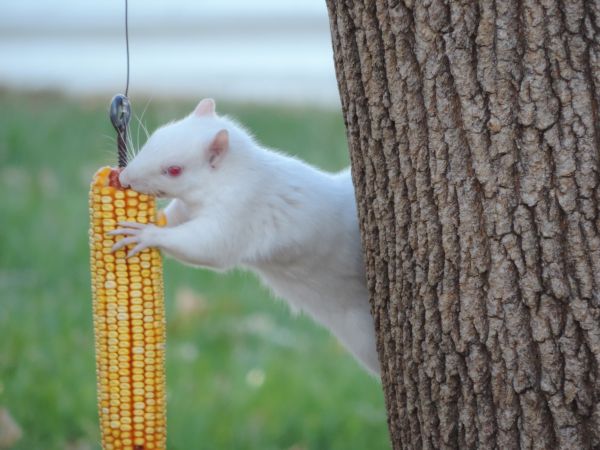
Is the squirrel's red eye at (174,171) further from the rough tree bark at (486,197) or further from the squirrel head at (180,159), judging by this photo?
the rough tree bark at (486,197)

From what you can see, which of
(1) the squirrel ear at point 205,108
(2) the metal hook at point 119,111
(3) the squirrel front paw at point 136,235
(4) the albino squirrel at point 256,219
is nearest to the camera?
(2) the metal hook at point 119,111

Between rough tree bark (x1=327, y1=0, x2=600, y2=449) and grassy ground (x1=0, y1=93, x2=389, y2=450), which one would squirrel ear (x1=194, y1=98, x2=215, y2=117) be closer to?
rough tree bark (x1=327, y1=0, x2=600, y2=449)

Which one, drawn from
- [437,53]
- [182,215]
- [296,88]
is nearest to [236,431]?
[182,215]

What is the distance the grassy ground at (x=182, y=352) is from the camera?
13.1 ft

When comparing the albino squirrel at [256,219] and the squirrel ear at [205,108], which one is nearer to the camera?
the albino squirrel at [256,219]

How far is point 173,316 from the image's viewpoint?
498 cm

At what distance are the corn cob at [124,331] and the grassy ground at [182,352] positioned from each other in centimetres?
107

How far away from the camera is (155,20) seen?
33.6 feet

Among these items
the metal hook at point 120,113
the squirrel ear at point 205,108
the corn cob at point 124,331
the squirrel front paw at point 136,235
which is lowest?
the corn cob at point 124,331

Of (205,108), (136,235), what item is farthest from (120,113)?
(205,108)

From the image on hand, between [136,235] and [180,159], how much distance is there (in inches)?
10.7

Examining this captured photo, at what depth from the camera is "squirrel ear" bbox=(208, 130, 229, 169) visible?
278 centimetres

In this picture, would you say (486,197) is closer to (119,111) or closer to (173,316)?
(119,111)

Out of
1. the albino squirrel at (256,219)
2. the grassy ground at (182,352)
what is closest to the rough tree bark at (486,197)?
the albino squirrel at (256,219)
